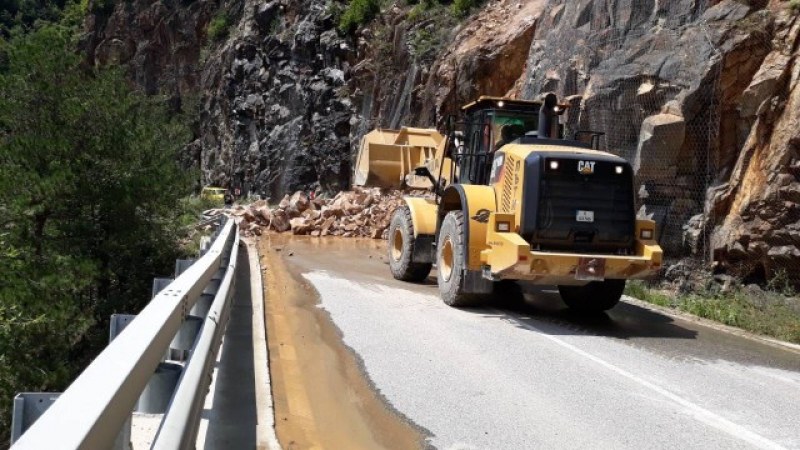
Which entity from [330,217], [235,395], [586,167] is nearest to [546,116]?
[586,167]

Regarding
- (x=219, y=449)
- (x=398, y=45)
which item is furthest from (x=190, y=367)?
(x=398, y=45)

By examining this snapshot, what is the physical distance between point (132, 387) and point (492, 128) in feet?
28.7

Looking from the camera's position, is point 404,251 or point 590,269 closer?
point 590,269

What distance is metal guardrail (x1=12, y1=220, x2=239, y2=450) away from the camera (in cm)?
176

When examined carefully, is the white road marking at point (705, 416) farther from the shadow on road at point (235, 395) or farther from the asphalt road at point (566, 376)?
the shadow on road at point (235, 395)

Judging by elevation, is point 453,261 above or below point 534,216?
below

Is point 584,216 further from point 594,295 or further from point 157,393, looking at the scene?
point 157,393

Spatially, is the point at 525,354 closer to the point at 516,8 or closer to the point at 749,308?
the point at 749,308

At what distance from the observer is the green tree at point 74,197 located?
1104 centimetres

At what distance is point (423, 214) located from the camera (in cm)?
1178

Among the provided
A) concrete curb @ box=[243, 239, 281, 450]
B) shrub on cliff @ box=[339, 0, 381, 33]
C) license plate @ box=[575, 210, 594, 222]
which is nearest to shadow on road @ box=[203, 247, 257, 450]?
concrete curb @ box=[243, 239, 281, 450]

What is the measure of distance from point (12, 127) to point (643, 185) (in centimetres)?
1190

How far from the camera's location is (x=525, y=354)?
7.13 m

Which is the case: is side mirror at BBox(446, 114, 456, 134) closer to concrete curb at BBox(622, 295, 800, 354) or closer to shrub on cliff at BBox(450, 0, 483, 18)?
concrete curb at BBox(622, 295, 800, 354)
